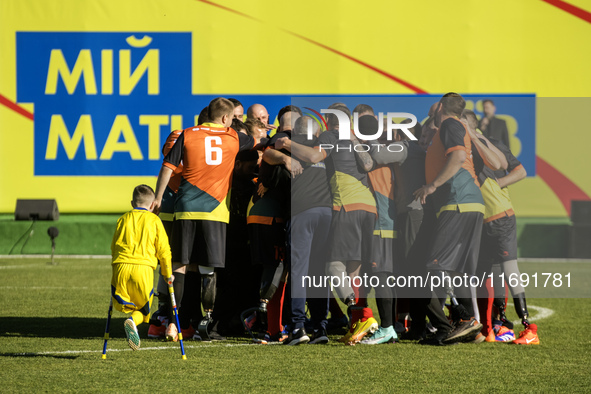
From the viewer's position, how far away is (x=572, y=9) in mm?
16734

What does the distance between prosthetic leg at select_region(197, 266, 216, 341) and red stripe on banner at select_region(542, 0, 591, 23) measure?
479 inches

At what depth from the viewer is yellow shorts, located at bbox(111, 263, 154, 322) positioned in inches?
239

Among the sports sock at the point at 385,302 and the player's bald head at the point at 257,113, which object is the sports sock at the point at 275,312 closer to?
the sports sock at the point at 385,302

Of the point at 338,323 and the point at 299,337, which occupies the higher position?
the point at 299,337

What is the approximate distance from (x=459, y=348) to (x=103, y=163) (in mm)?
11760

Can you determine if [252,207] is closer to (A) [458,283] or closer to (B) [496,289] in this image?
(A) [458,283]

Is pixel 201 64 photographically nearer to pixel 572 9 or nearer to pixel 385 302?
pixel 572 9

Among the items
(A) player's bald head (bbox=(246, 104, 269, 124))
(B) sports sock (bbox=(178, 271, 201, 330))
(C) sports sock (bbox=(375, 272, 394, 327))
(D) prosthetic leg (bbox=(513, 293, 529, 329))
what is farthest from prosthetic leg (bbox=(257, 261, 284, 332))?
(D) prosthetic leg (bbox=(513, 293, 529, 329))

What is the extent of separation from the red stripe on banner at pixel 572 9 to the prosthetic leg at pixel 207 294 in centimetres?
1216

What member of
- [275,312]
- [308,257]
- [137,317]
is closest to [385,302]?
[308,257]

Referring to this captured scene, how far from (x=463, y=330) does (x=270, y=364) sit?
1.86 meters

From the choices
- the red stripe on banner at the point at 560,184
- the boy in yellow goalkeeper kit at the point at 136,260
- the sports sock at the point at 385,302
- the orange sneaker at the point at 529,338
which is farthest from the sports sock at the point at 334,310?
the red stripe on banner at the point at 560,184

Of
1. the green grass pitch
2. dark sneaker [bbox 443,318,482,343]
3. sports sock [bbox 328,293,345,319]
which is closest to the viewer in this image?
the green grass pitch

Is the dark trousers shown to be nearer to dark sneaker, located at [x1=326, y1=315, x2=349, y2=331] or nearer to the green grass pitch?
the green grass pitch
